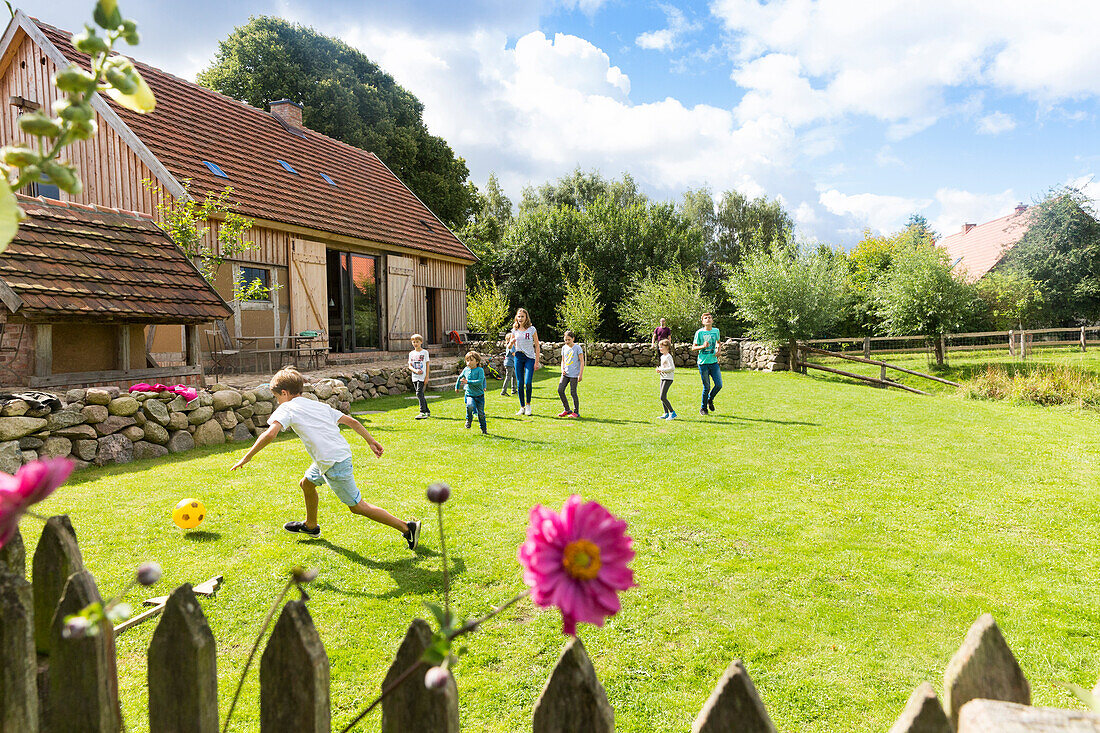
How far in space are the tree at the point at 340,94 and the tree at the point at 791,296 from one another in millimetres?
15700

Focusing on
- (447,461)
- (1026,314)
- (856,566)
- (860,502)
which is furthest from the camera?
(1026,314)

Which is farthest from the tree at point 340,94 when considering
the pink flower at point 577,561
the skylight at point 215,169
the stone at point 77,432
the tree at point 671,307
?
the pink flower at point 577,561

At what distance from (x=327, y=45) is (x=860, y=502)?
30806 millimetres

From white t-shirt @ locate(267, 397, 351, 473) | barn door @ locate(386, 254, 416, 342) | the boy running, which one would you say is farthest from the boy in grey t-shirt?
barn door @ locate(386, 254, 416, 342)

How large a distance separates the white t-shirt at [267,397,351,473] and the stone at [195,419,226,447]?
4.78m

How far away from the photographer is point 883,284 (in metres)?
24.2

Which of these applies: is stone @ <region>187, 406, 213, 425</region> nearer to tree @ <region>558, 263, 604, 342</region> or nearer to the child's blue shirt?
the child's blue shirt

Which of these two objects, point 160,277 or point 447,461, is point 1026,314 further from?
point 160,277

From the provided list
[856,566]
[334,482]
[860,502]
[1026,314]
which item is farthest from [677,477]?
[1026,314]

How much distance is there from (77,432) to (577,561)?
333 inches

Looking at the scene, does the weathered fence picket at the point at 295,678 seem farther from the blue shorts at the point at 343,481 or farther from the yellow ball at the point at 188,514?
the yellow ball at the point at 188,514

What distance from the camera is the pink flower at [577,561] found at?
895 mm

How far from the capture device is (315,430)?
14.9ft

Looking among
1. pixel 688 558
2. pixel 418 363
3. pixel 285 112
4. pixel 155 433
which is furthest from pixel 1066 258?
pixel 155 433
